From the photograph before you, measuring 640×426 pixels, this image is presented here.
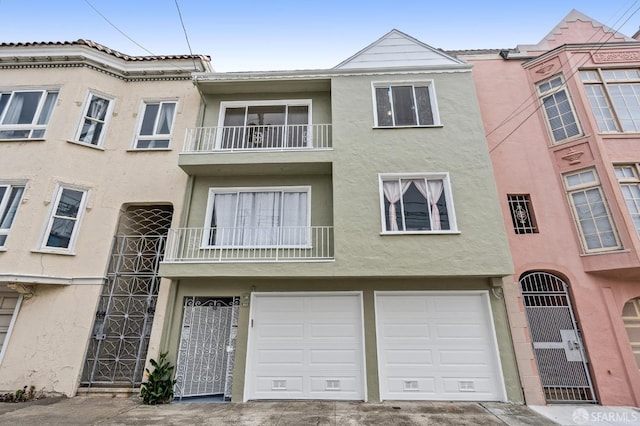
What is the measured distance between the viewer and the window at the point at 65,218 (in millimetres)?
8164

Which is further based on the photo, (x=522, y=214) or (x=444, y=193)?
(x=522, y=214)

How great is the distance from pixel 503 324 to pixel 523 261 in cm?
187

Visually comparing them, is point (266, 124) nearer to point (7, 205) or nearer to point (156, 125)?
point (156, 125)

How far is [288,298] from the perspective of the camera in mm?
8047

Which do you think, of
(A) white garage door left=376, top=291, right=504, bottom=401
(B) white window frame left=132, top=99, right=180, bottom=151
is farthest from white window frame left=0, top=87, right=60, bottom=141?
(A) white garage door left=376, top=291, right=504, bottom=401

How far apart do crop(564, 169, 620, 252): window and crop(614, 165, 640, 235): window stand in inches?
24.3

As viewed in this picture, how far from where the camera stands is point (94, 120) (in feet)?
31.1

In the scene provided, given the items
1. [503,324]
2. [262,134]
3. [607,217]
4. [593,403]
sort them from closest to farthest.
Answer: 1. [593,403]
2. [503,324]
3. [607,217]
4. [262,134]

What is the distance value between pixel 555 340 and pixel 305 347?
20.8 feet

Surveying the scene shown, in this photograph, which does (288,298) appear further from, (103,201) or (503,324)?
(103,201)

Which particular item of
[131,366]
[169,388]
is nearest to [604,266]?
[169,388]

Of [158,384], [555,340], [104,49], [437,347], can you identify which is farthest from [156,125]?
[555,340]

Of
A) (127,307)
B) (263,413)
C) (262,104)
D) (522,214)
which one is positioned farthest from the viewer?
(262,104)

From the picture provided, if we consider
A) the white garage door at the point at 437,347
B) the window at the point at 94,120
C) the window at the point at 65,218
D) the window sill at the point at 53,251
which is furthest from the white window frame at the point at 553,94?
the window sill at the point at 53,251
